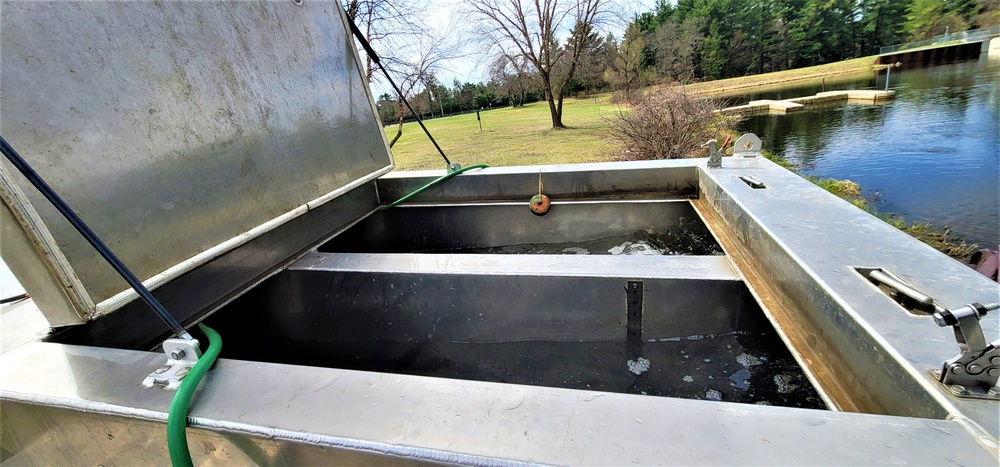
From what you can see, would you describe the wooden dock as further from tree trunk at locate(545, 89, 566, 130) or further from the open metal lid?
the open metal lid

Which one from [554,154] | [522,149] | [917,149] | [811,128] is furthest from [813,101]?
[554,154]

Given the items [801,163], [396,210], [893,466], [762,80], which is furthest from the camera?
[762,80]

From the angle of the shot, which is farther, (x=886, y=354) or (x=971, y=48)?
(x=971, y=48)

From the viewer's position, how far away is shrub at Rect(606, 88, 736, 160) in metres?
6.37

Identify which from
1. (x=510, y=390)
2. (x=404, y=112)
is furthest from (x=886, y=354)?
(x=404, y=112)

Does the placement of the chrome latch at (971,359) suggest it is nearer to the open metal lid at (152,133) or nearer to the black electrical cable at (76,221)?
the black electrical cable at (76,221)

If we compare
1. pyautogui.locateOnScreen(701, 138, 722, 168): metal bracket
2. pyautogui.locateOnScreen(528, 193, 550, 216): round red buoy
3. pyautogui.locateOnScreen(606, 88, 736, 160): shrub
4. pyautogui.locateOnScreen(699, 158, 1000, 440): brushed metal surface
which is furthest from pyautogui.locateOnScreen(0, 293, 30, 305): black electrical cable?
pyautogui.locateOnScreen(606, 88, 736, 160): shrub

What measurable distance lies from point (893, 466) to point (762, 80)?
39910 millimetres

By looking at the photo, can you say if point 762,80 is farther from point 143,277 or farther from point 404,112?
point 143,277

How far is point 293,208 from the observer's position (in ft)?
6.82

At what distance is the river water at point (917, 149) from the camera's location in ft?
19.8

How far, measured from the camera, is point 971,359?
74 cm

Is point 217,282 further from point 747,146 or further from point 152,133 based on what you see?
point 747,146

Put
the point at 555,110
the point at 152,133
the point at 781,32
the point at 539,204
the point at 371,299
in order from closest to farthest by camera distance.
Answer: the point at 152,133 < the point at 371,299 < the point at 539,204 < the point at 555,110 < the point at 781,32
